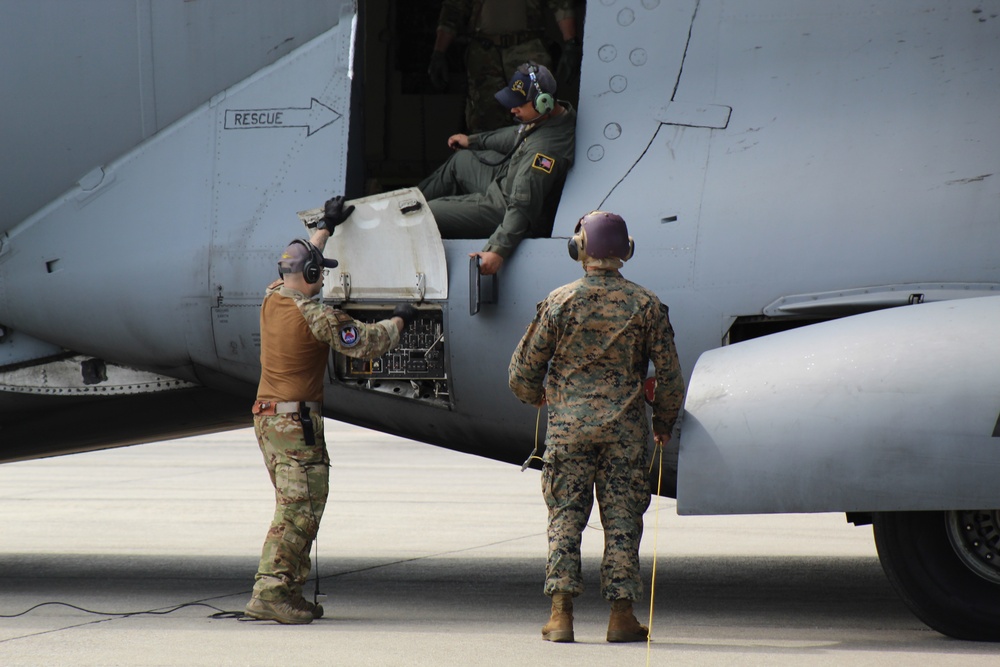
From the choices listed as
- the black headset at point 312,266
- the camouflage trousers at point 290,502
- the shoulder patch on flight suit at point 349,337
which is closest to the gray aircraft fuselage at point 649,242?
the black headset at point 312,266

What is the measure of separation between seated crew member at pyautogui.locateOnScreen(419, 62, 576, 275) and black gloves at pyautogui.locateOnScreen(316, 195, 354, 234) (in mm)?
488

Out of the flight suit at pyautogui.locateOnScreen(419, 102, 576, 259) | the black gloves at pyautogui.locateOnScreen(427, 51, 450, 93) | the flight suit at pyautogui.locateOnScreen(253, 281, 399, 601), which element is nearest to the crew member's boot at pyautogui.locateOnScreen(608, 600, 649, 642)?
the flight suit at pyautogui.locateOnScreen(253, 281, 399, 601)

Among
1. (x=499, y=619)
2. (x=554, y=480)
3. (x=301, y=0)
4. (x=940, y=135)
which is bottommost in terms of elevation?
(x=499, y=619)

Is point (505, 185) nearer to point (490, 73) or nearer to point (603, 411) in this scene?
point (490, 73)

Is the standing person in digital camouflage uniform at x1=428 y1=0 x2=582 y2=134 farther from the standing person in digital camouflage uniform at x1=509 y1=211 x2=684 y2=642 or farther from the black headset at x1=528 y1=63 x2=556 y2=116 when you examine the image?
the standing person in digital camouflage uniform at x1=509 y1=211 x2=684 y2=642

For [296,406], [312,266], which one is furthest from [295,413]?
[312,266]

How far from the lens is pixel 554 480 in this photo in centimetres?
624

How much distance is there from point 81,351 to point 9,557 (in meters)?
3.16

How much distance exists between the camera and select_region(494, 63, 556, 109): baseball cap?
717 centimetres

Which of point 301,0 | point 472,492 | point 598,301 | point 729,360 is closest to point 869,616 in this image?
point 729,360

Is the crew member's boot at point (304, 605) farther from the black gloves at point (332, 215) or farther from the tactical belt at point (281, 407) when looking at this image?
the black gloves at point (332, 215)

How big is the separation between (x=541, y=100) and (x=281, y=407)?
2006mm

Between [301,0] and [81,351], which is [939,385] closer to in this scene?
[301,0]

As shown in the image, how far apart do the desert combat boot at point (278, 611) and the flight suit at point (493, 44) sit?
311 centimetres
